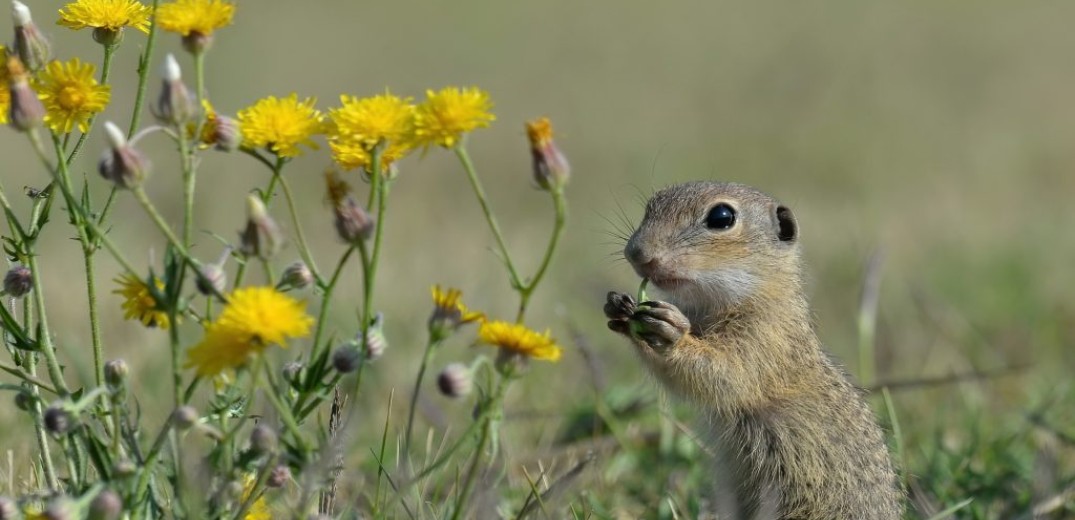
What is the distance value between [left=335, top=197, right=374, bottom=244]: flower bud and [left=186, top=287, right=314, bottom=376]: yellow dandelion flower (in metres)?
0.19

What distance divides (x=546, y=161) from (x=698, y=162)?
31.1 feet

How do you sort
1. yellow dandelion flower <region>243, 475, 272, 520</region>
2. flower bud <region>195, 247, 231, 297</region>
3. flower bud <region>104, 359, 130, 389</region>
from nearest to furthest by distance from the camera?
1. flower bud <region>195, 247, 231, 297</region>
2. flower bud <region>104, 359, 130, 389</region>
3. yellow dandelion flower <region>243, 475, 272, 520</region>

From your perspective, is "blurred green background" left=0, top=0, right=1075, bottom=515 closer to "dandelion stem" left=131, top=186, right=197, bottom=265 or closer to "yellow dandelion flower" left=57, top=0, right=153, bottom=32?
"yellow dandelion flower" left=57, top=0, right=153, bottom=32

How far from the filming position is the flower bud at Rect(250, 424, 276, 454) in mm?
2801

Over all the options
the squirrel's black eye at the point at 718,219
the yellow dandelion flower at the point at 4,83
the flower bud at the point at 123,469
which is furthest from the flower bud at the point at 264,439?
the squirrel's black eye at the point at 718,219

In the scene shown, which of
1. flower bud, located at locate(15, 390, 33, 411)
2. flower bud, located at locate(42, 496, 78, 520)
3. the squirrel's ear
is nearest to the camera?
flower bud, located at locate(42, 496, 78, 520)

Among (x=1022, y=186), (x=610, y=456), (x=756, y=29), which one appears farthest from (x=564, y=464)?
(x=756, y=29)

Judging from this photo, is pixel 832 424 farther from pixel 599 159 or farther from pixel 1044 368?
pixel 599 159

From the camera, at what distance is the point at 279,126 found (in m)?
2.95

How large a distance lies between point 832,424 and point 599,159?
27.7 ft

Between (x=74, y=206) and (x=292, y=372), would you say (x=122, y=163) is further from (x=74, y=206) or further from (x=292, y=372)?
(x=292, y=372)

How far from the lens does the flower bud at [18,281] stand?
3141mm

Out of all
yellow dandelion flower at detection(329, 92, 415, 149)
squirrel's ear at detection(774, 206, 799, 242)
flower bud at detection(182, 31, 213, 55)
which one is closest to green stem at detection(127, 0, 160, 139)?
flower bud at detection(182, 31, 213, 55)

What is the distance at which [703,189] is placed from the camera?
4879 mm
